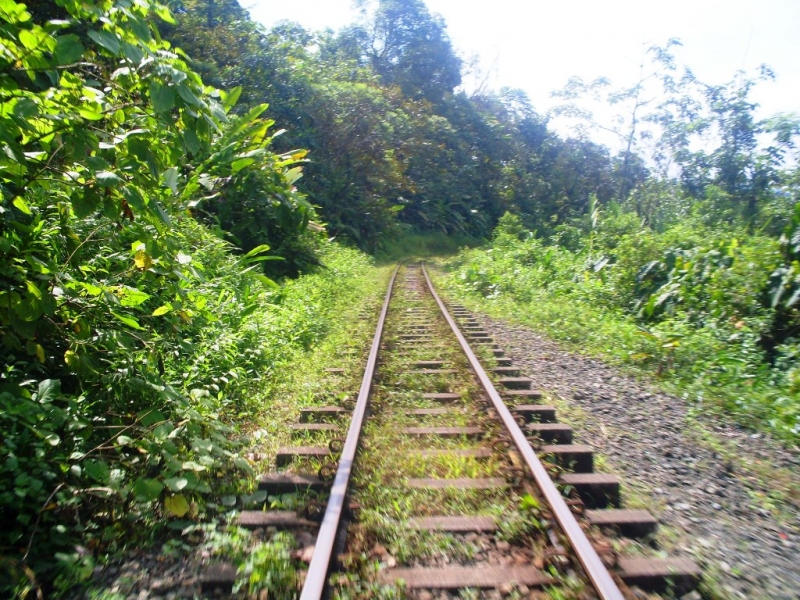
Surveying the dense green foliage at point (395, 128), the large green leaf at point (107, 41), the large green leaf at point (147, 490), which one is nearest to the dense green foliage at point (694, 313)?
the large green leaf at point (147, 490)

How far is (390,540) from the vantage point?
2980mm

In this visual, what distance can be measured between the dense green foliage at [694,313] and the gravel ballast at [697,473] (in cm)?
61

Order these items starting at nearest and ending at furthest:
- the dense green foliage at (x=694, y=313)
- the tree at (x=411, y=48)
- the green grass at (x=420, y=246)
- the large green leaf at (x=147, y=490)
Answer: the large green leaf at (x=147, y=490) → the dense green foliage at (x=694, y=313) → the green grass at (x=420, y=246) → the tree at (x=411, y=48)

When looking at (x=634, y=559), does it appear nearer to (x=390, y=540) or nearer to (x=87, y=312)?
(x=390, y=540)

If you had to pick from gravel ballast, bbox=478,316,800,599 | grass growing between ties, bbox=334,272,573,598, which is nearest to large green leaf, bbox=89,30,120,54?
grass growing between ties, bbox=334,272,573,598

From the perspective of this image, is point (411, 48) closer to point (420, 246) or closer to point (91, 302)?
point (420, 246)

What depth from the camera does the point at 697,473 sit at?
159 inches

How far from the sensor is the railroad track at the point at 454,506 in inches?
103

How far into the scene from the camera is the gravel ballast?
9.58 feet

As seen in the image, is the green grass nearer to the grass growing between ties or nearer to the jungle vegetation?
the jungle vegetation

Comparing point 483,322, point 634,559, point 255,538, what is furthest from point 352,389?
point 483,322

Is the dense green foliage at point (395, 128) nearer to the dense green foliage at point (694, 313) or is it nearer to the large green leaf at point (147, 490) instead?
the dense green foliage at point (694, 313)

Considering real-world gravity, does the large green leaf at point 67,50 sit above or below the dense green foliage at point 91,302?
above

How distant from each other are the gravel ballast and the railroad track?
1.01ft
